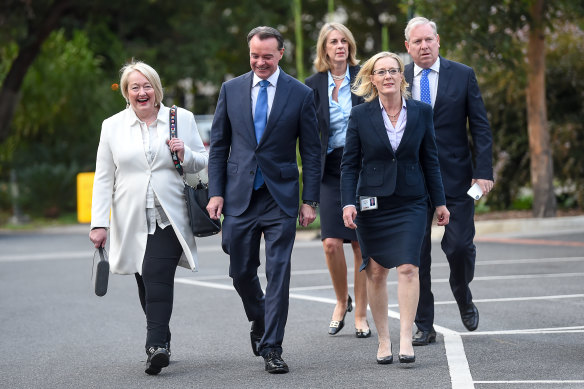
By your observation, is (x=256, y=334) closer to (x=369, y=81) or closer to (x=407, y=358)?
(x=407, y=358)

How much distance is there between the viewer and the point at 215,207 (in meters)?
6.74

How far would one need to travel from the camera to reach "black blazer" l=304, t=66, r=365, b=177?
7.80 meters

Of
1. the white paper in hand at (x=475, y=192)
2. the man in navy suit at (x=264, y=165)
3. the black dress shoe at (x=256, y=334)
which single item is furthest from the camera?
the white paper in hand at (x=475, y=192)

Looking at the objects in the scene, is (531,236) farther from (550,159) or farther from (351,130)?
(351,130)

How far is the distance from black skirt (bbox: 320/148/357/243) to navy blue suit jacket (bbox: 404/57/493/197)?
2.52 feet

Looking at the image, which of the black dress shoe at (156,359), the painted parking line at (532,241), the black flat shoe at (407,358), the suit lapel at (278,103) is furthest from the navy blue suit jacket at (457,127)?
the painted parking line at (532,241)

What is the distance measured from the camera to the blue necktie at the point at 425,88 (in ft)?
24.4

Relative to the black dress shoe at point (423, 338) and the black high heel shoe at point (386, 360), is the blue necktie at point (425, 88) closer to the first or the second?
the black dress shoe at point (423, 338)

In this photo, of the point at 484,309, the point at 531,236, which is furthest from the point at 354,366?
the point at 531,236

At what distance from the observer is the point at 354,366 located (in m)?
6.66

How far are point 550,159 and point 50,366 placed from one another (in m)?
12.8

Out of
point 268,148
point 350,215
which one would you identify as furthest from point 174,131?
point 350,215

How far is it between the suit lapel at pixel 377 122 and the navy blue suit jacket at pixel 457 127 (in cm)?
80

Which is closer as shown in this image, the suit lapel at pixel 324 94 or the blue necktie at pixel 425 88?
the blue necktie at pixel 425 88
